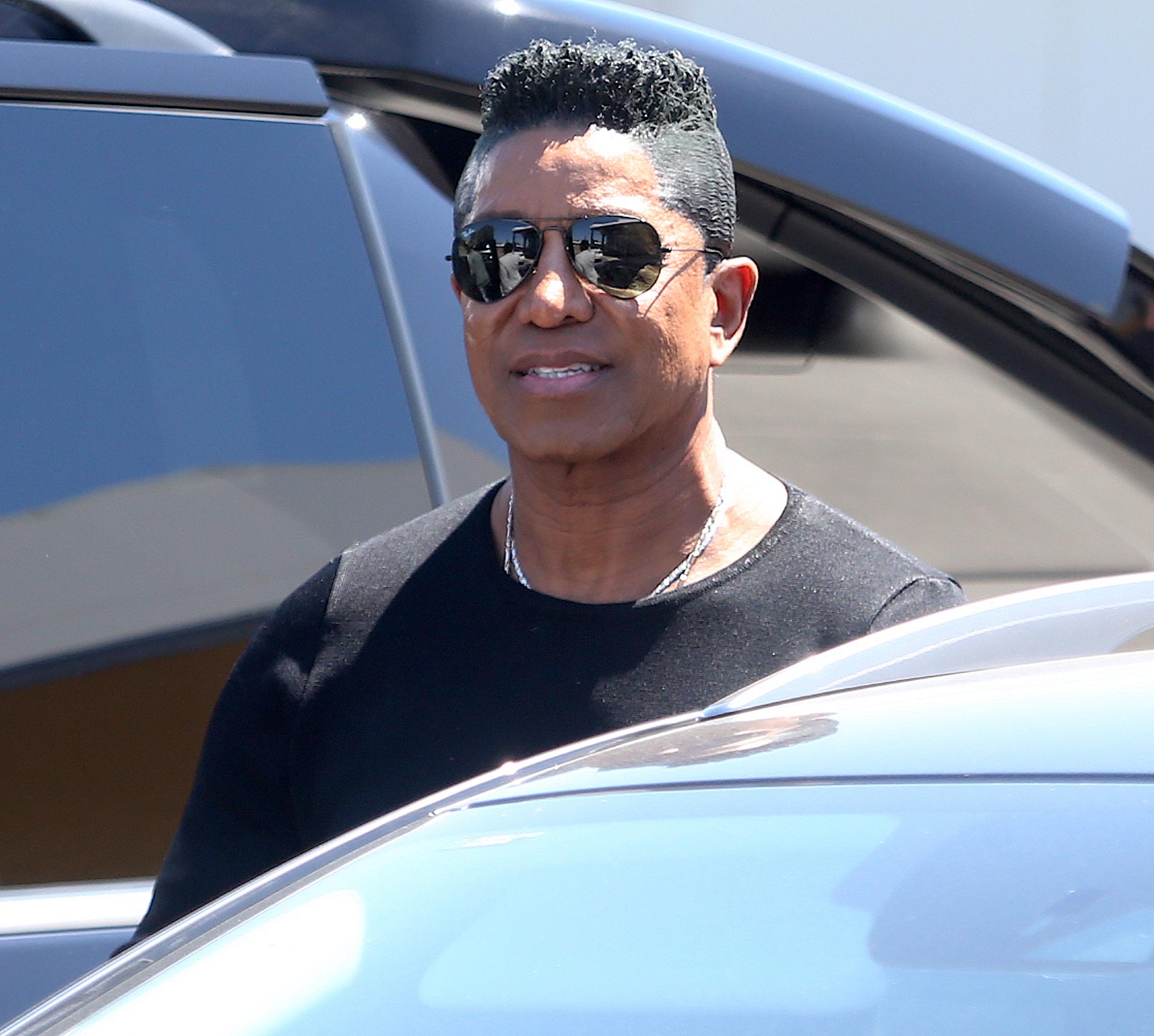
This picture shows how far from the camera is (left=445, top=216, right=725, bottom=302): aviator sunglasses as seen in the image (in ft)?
5.24

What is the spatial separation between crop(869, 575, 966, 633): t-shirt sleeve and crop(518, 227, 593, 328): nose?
15.4 inches

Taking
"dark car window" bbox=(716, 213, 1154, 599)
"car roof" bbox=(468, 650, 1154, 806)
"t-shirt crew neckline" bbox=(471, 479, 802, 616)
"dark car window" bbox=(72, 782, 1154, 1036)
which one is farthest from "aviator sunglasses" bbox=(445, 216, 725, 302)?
"dark car window" bbox=(716, 213, 1154, 599)

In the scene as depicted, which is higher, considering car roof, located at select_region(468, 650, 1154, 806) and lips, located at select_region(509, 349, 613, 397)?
lips, located at select_region(509, 349, 613, 397)

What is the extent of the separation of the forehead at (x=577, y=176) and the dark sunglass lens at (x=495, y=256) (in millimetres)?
17

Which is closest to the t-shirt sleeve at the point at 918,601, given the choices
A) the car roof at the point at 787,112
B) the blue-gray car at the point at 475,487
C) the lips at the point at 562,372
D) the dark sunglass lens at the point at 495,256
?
the blue-gray car at the point at 475,487

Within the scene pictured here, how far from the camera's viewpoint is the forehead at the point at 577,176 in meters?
1.61

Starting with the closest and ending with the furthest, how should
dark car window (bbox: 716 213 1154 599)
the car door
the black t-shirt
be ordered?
1. the black t-shirt
2. the car door
3. dark car window (bbox: 716 213 1154 599)

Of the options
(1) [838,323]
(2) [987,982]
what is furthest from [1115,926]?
(1) [838,323]

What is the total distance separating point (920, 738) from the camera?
1.05 m

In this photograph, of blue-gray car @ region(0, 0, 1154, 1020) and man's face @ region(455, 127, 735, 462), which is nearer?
blue-gray car @ region(0, 0, 1154, 1020)

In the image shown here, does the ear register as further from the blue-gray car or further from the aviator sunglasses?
the blue-gray car

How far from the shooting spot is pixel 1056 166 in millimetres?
9352

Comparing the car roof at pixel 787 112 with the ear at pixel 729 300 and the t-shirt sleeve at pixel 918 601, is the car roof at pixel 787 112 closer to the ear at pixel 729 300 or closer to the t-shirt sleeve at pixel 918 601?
the ear at pixel 729 300

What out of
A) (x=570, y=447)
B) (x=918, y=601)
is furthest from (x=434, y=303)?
(x=918, y=601)
